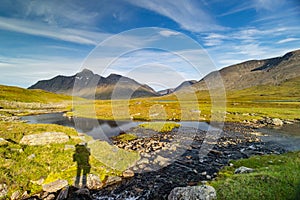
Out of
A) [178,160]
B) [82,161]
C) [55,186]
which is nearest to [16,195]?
[55,186]

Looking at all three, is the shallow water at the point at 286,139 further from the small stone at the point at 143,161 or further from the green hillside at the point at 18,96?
the green hillside at the point at 18,96

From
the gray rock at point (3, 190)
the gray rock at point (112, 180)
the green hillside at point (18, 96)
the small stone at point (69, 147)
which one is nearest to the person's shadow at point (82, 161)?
the small stone at point (69, 147)

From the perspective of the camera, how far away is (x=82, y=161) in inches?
789

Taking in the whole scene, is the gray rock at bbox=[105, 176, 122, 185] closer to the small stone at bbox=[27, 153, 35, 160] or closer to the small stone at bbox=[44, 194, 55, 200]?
the small stone at bbox=[44, 194, 55, 200]

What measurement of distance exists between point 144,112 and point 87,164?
179ft

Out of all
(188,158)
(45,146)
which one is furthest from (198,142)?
(45,146)

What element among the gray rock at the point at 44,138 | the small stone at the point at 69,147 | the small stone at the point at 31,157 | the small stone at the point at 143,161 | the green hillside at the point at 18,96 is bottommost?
the small stone at the point at 143,161

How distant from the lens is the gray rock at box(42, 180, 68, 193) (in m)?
15.6

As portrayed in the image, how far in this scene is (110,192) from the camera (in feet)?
53.2

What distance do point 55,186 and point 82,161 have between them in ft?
14.1

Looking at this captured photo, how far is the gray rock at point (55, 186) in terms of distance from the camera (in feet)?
51.1

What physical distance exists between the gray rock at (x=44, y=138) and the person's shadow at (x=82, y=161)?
2.13 m

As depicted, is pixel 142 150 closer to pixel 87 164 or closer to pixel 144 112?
pixel 87 164

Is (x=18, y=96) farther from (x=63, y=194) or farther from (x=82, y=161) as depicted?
(x=63, y=194)
